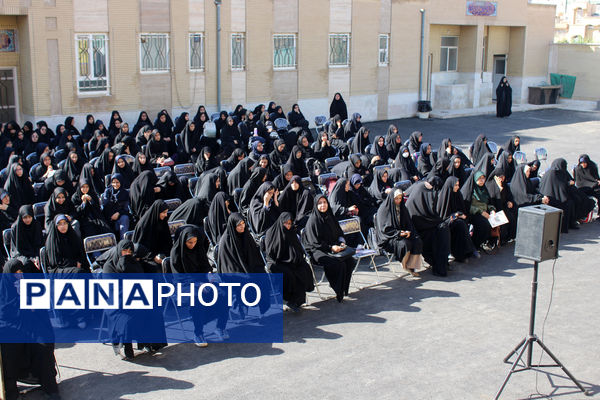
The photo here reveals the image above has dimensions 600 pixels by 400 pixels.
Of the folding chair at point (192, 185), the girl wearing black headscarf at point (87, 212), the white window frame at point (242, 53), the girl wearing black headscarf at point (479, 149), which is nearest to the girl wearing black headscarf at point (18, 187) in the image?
the girl wearing black headscarf at point (87, 212)

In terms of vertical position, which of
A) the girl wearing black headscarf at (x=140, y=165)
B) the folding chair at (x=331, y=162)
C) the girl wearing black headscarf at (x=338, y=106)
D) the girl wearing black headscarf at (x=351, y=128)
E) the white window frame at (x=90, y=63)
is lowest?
the folding chair at (x=331, y=162)

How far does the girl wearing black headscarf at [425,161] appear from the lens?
13.2 m

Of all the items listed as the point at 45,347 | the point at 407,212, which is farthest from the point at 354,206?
the point at 45,347

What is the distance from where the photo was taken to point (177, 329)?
24.2ft

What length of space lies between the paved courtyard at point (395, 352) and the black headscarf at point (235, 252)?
0.76m

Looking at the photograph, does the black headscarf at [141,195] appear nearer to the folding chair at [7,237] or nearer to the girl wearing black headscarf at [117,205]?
the girl wearing black headscarf at [117,205]

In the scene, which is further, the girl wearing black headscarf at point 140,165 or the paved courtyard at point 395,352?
the girl wearing black headscarf at point 140,165

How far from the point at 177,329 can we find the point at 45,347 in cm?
168

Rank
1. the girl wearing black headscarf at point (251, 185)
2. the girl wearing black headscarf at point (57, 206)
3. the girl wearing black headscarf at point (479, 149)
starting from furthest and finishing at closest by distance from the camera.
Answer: the girl wearing black headscarf at point (479, 149) < the girl wearing black headscarf at point (251, 185) < the girl wearing black headscarf at point (57, 206)

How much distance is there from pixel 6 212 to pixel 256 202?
3392 mm

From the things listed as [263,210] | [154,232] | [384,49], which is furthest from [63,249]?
[384,49]

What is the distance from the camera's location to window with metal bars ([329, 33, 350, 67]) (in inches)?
876

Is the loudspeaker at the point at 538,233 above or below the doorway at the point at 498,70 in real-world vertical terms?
below

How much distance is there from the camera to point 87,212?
30.0ft
